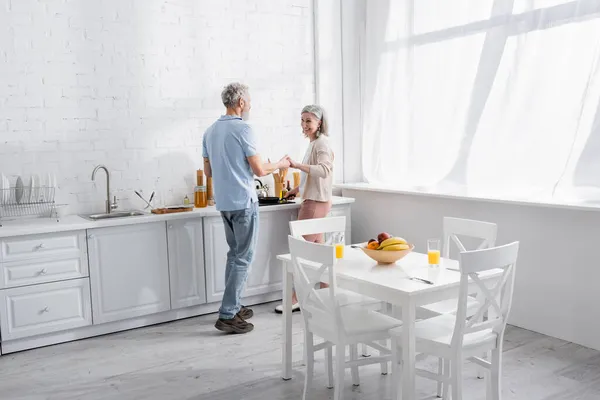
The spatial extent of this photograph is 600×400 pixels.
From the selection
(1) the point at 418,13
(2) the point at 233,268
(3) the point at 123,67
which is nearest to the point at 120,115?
(3) the point at 123,67

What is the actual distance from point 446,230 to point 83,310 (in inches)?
93.3

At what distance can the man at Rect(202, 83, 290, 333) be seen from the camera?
3857 mm

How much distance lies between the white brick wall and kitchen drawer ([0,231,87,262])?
1.88ft

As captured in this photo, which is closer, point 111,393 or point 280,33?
point 111,393

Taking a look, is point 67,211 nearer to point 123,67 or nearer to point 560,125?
point 123,67

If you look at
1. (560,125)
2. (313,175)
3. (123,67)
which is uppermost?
(123,67)

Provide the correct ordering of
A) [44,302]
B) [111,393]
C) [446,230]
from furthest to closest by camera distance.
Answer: [44,302]
[446,230]
[111,393]

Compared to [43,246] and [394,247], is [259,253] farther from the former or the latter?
[394,247]

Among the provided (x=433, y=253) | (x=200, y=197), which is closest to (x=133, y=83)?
(x=200, y=197)

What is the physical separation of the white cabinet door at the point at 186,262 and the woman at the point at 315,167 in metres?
0.73

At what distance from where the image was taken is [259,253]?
15.1 feet

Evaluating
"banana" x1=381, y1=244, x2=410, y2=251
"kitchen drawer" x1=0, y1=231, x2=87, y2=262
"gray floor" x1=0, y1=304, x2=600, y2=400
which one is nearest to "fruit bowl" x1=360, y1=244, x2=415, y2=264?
"banana" x1=381, y1=244, x2=410, y2=251

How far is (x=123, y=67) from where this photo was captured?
440cm

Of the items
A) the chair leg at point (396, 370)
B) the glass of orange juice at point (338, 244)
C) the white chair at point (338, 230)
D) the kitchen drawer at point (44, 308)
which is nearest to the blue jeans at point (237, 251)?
the white chair at point (338, 230)
